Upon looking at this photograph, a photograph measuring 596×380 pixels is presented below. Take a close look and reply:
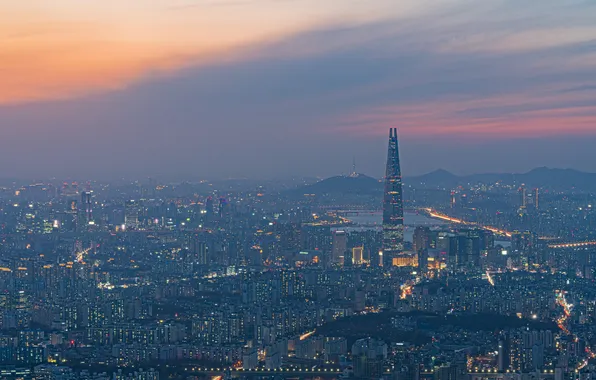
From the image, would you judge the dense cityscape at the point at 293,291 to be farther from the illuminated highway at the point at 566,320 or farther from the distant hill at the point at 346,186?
the distant hill at the point at 346,186

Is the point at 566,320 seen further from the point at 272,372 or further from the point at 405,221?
the point at 405,221

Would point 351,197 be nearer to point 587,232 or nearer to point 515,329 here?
point 587,232

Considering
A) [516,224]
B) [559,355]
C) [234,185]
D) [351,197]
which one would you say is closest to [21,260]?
[559,355]

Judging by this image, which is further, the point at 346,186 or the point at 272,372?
the point at 346,186

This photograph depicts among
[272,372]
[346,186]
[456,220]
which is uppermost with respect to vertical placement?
[346,186]

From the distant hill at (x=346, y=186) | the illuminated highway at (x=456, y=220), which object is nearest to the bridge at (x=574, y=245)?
the illuminated highway at (x=456, y=220)

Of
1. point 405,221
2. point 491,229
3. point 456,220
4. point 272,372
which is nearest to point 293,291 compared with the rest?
point 272,372
